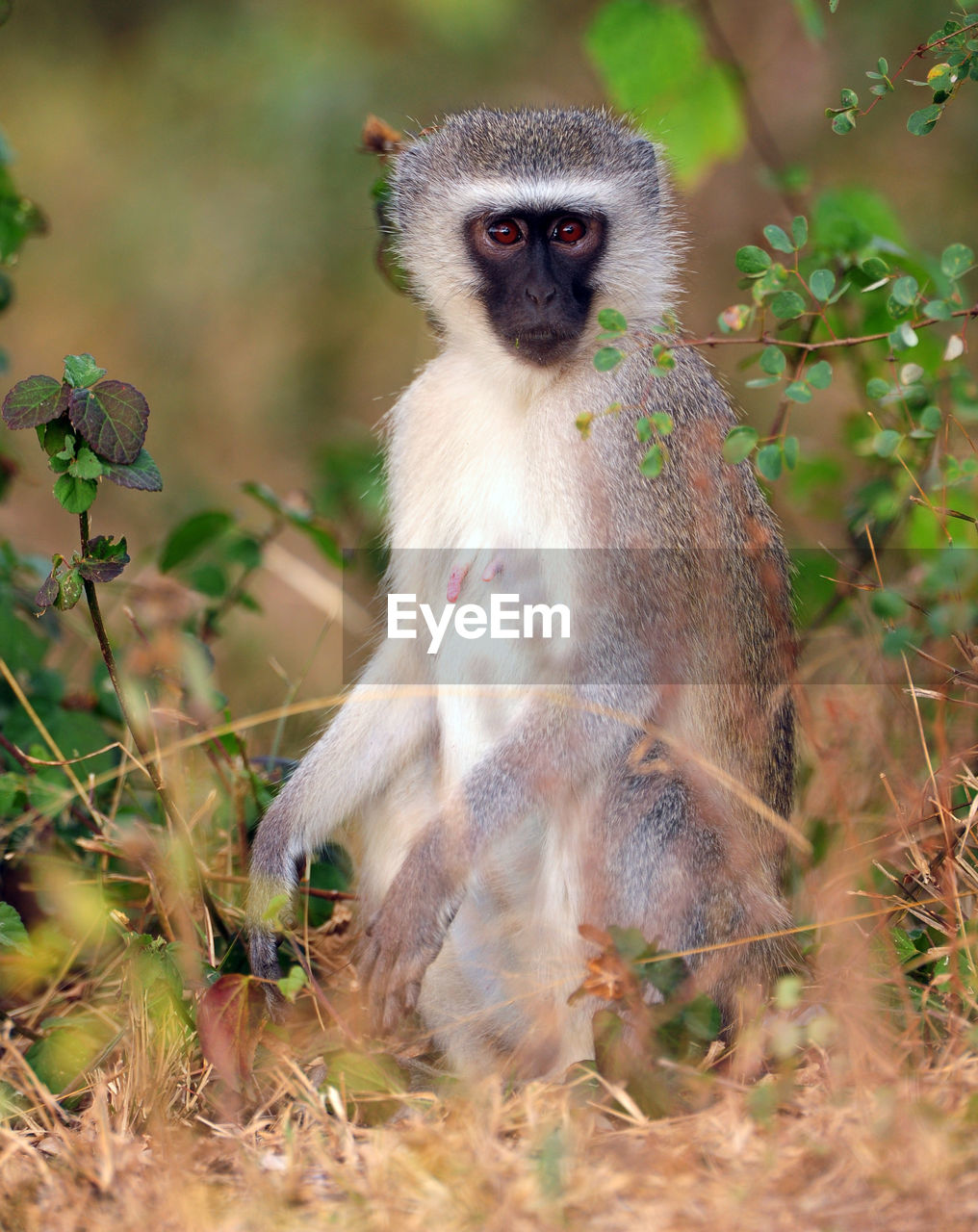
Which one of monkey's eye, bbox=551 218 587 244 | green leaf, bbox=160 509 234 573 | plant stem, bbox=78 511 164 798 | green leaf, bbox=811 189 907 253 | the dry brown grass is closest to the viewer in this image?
the dry brown grass

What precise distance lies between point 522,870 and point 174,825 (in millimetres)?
865

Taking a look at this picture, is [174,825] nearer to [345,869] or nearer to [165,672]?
[165,672]

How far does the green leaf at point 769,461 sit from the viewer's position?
3.02 metres

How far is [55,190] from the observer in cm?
933

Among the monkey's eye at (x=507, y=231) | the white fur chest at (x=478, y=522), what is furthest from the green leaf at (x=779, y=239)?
the monkey's eye at (x=507, y=231)

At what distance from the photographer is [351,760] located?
3.75 m

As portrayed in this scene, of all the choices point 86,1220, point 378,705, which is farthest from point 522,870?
point 86,1220

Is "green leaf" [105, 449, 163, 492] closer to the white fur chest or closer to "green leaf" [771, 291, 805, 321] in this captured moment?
the white fur chest

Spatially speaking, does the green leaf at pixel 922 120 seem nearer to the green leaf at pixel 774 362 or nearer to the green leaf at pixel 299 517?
the green leaf at pixel 774 362

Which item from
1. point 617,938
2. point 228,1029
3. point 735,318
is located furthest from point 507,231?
point 228,1029

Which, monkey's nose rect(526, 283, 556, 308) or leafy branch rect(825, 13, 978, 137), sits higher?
leafy branch rect(825, 13, 978, 137)

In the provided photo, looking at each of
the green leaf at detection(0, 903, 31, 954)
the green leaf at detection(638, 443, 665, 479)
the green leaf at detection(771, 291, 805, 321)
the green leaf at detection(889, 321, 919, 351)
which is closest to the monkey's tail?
the green leaf at detection(0, 903, 31, 954)

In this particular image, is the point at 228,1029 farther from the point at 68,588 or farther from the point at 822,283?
the point at 822,283

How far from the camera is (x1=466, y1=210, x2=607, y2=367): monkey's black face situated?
3.44 metres
